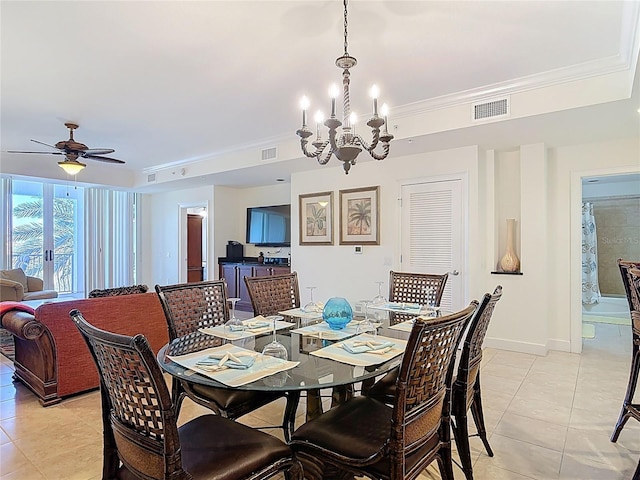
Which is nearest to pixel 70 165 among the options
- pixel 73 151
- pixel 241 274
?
pixel 73 151

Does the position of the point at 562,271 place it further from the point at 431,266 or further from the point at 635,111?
the point at 635,111

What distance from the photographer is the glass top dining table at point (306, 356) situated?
1553 mm

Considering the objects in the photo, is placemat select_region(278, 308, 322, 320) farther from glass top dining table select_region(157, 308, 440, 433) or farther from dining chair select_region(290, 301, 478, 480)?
dining chair select_region(290, 301, 478, 480)

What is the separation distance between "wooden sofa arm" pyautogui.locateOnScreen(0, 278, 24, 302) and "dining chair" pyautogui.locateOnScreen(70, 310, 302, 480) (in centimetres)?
578

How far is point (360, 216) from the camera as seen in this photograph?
222 inches

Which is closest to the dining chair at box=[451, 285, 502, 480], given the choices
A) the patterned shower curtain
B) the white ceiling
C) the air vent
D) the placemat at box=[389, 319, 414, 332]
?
the placemat at box=[389, 319, 414, 332]

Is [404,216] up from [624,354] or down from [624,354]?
up

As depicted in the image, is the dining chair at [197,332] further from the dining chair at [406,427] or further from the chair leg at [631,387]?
the chair leg at [631,387]

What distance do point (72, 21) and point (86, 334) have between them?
7.85 ft

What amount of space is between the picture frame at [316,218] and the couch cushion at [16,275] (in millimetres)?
4889

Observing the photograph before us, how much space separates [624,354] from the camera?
450 centimetres

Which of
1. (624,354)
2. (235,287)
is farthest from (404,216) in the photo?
(235,287)

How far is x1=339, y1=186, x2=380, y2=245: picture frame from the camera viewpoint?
5469 millimetres

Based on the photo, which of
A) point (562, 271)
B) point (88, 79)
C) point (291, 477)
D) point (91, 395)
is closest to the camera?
point (291, 477)
